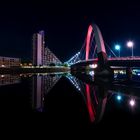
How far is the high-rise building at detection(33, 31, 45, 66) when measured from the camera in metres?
165

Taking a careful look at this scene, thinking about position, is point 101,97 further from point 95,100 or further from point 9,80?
point 9,80

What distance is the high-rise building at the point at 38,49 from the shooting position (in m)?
165

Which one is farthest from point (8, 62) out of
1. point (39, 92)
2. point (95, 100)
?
point (95, 100)

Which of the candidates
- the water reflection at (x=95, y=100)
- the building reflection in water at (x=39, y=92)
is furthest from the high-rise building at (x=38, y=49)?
the water reflection at (x=95, y=100)

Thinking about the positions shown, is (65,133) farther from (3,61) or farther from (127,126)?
(3,61)

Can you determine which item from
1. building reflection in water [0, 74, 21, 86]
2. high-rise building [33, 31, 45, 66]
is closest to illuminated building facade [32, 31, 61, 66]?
high-rise building [33, 31, 45, 66]

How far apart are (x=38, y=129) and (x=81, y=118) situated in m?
3.59

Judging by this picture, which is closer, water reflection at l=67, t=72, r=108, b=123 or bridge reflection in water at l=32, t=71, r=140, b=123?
water reflection at l=67, t=72, r=108, b=123

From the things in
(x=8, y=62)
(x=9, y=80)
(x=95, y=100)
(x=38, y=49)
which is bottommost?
(x=95, y=100)

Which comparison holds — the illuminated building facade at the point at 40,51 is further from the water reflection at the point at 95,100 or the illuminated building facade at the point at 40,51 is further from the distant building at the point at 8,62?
the water reflection at the point at 95,100

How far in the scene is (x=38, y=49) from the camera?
169m

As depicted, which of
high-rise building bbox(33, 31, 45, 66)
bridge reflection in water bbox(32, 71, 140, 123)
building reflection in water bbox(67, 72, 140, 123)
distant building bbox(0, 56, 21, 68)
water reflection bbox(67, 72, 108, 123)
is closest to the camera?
water reflection bbox(67, 72, 108, 123)

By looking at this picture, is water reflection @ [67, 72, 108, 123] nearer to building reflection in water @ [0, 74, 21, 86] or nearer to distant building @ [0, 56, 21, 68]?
building reflection in water @ [0, 74, 21, 86]

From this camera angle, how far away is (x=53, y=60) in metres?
186
